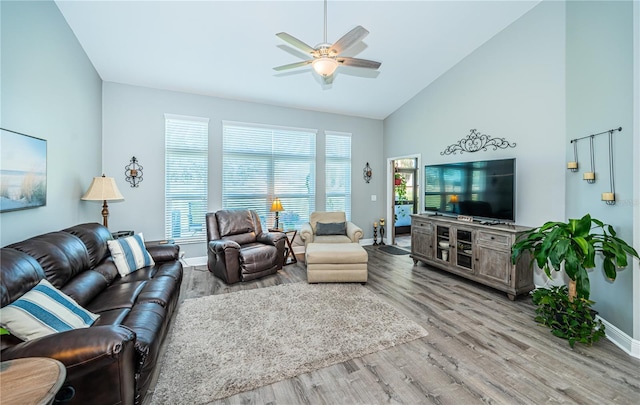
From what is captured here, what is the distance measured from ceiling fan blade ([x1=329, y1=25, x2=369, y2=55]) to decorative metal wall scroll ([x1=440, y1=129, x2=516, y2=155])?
2.77 metres

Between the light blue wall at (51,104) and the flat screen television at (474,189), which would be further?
the flat screen television at (474,189)

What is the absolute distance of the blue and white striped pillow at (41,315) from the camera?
55.0 inches

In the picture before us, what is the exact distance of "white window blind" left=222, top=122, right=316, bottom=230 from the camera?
4910 mm

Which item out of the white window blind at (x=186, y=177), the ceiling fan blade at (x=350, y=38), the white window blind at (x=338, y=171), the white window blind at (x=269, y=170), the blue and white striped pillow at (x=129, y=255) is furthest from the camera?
the white window blind at (x=338, y=171)

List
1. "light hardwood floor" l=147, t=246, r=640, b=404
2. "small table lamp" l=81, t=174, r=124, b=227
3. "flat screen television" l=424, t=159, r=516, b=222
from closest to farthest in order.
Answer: "light hardwood floor" l=147, t=246, r=640, b=404, "small table lamp" l=81, t=174, r=124, b=227, "flat screen television" l=424, t=159, r=516, b=222

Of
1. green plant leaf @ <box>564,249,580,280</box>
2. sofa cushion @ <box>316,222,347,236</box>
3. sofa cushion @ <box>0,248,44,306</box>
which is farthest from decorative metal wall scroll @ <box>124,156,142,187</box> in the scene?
green plant leaf @ <box>564,249,580,280</box>

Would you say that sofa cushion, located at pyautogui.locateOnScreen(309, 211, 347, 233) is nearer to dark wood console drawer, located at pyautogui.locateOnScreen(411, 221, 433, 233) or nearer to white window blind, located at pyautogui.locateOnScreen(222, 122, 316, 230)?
white window blind, located at pyautogui.locateOnScreen(222, 122, 316, 230)

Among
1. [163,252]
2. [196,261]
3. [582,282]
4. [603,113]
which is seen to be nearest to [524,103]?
[603,113]

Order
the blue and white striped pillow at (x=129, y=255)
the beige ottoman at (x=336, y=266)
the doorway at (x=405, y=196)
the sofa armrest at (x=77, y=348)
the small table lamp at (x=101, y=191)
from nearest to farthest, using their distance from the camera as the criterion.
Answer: the sofa armrest at (x=77, y=348) → the blue and white striped pillow at (x=129, y=255) → the small table lamp at (x=101, y=191) → the beige ottoman at (x=336, y=266) → the doorway at (x=405, y=196)

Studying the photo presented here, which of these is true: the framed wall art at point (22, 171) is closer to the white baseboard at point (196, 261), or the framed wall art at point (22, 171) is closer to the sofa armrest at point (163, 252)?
the sofa armrest at point (163, 252)

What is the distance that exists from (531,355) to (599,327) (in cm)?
88

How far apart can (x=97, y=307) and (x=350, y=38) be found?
308cm

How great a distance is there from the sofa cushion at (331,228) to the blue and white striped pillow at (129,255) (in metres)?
2.77

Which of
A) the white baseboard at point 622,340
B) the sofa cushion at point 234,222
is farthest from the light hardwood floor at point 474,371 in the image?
the sofa cushion at point 234,222
